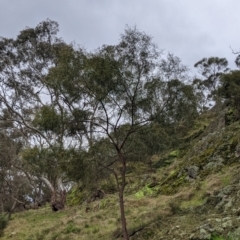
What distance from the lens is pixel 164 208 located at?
479 inches

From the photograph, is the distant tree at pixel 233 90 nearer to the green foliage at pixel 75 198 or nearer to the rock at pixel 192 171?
the rock at pixel 192 171

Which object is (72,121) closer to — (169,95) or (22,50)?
(169,95)

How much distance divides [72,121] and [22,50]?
617 inches

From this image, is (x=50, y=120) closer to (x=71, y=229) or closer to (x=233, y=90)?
(x=71, y=229)

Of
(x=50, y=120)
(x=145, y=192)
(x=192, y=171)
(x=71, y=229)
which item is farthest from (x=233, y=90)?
(x=50, y=120)

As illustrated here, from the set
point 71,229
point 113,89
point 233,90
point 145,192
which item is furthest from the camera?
point 233,90

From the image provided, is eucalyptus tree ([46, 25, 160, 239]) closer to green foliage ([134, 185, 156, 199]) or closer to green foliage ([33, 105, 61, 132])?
green foliage ([33, 105, 61, 132])

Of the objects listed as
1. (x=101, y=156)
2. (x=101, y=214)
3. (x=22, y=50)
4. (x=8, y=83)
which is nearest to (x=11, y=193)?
(x=8, y=83)

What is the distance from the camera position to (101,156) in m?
11.3

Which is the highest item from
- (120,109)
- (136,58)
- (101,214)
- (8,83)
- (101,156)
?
(8,83)

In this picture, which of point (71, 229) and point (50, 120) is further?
point (71, 229)

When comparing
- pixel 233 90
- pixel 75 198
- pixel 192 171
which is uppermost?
pixel 233 90

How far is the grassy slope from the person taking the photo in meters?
10.2

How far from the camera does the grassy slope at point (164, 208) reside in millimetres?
10219
